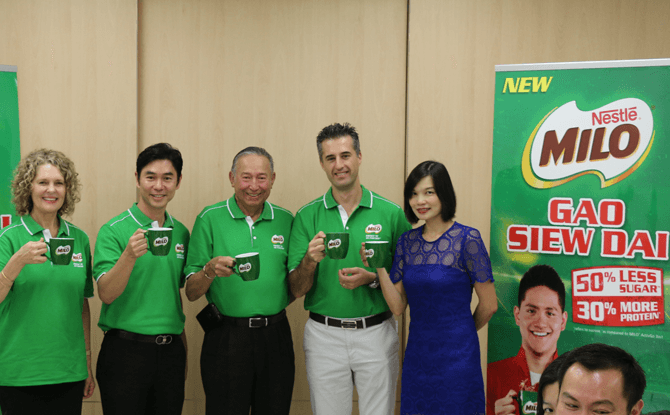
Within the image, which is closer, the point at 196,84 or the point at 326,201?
the point at 326,201

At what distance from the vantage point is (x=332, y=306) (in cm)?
234

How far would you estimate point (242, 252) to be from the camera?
7.73ft

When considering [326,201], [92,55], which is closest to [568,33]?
[326,201]

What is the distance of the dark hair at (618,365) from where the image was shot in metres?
1.04

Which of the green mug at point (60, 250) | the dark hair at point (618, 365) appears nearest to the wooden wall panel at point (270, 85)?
the green mug at point (60, 250)

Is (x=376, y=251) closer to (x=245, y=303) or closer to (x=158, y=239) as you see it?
(x=245, y=303)

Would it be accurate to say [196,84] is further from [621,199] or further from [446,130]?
[621,199]

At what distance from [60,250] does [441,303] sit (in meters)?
1.53

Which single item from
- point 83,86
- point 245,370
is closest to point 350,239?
point 245,370

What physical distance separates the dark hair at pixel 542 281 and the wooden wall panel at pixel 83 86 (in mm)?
2357

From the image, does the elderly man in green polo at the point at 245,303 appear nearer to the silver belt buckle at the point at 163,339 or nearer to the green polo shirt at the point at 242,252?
the green polo shirt at the point at 242,252

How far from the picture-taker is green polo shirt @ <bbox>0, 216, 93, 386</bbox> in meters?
1.99

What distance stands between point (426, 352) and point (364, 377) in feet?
1.40

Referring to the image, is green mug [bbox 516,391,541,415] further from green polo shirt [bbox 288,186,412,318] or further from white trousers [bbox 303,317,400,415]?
green polo shirt [bbox 288,186,412,318]
